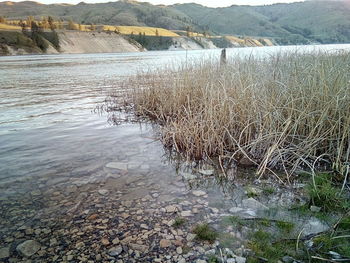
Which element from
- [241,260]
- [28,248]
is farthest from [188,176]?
[28,248]

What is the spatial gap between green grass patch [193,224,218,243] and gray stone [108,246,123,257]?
812 mm

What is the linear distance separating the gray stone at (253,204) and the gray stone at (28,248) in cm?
246

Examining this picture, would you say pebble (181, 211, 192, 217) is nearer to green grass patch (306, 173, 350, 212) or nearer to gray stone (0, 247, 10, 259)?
green grass patch (306, 173, 350, 212)

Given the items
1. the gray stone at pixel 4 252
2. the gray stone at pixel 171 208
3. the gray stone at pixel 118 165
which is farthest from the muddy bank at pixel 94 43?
the gray stone at pixel 4 252

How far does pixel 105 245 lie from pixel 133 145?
12.1ft

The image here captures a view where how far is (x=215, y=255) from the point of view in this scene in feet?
8.73

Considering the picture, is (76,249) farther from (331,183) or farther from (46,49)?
(46,49)

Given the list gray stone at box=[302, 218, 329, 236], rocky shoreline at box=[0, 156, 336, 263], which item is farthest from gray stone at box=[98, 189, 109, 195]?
gray stone at box=[302, 218, 329, 236]

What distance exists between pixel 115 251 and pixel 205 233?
37.6 inches

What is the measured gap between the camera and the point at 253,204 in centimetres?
362

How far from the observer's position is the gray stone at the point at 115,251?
2738mm

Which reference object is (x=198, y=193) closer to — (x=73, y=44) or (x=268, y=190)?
(x=268, y=190)

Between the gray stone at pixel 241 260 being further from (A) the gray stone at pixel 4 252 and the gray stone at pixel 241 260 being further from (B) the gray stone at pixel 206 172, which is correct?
(A) the gray stone at pixel 4 252

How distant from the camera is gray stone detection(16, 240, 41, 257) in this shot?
2787 mm
